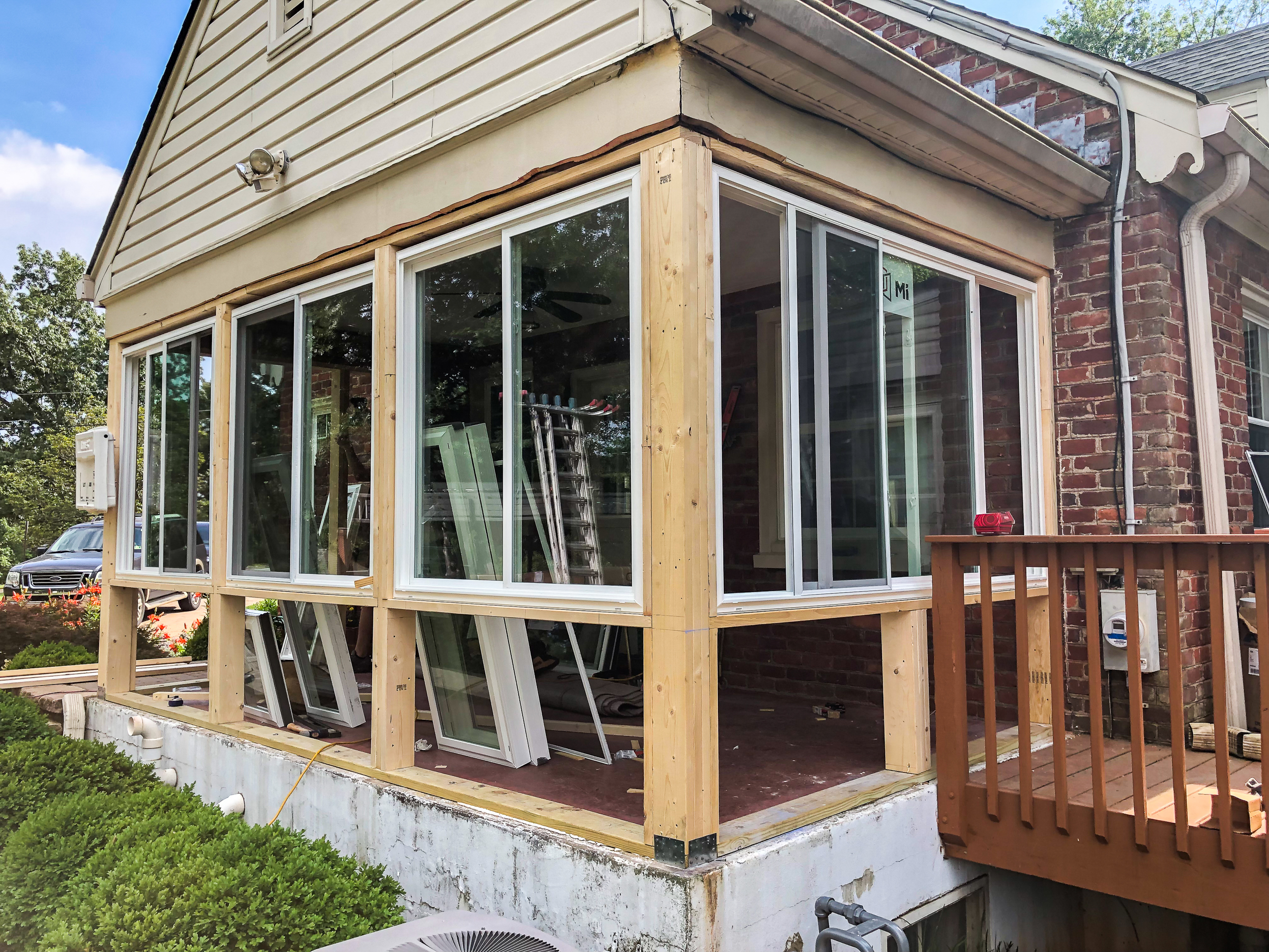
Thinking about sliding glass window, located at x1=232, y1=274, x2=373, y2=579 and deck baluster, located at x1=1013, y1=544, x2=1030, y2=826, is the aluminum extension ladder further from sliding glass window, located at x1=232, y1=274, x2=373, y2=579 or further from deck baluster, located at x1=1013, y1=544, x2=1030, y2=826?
deck baluster, located at x1=1013, y1=544, x2=1030, y2=826

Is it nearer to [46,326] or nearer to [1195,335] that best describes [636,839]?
[1195,335]

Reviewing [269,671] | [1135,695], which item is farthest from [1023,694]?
[269,671]

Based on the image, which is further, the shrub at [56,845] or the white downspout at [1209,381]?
the white downspout at [1209,381]

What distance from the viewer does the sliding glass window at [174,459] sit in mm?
5566

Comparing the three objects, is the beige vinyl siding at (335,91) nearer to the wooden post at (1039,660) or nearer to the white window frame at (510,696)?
the white window frame at (510,696)

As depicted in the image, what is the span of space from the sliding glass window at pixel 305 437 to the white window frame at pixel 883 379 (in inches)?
82.3

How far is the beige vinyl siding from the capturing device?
11.5 ft

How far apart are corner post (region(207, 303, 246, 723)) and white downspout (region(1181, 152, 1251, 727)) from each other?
523 centimetres

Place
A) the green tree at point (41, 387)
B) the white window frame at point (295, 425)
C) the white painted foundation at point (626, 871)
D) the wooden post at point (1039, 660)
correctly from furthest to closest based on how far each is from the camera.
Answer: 1. the green tree at point (41, 387)
2. the wooden post at point (1039, 660)
3. the white window frame at point (295, 425)
4. the white painted foundation at point (626, 871)

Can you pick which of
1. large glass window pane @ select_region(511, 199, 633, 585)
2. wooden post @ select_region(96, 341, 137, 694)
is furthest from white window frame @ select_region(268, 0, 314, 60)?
wooden post @ select_region(96, 341, 137, 694)

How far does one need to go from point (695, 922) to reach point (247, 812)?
9.87 ft

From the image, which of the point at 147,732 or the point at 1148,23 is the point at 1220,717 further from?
the point at 1148,23

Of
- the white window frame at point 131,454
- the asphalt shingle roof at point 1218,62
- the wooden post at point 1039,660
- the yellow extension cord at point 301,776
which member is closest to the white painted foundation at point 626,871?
the yellow extension cord at point 301,776

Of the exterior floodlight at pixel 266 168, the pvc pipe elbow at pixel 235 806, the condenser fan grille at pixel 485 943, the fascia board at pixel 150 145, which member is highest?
the fascia board at pixel 150 145
